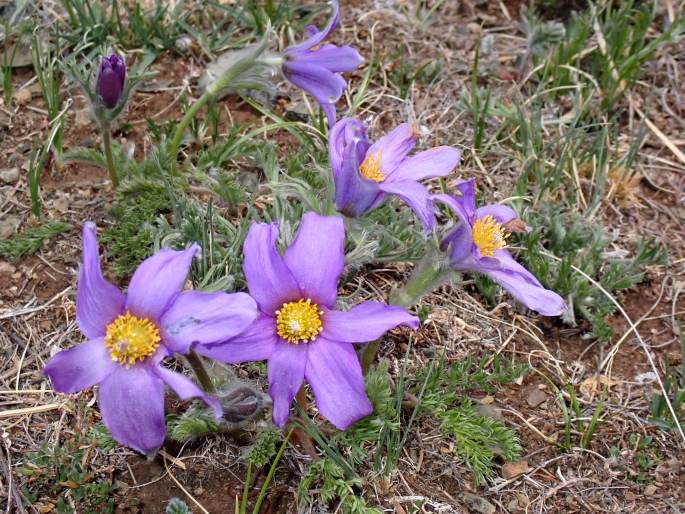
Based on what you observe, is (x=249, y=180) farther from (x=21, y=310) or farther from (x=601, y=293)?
(x=601, y=293)

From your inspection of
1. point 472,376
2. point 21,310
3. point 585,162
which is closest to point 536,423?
point 472,376

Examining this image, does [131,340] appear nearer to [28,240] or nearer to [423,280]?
[423,280]

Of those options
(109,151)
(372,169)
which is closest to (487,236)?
(372,169)

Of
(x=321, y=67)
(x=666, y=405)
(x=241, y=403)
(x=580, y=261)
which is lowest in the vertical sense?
(x=666, y=405)

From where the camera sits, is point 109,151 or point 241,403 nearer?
point 241,403

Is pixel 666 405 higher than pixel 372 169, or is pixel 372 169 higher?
pixel 372 169

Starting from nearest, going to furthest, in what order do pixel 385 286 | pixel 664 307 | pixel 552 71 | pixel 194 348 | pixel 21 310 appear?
pixel 194 348, pixel 21 310, pixel 385 286, pixel 664 307, pixel 552 71
